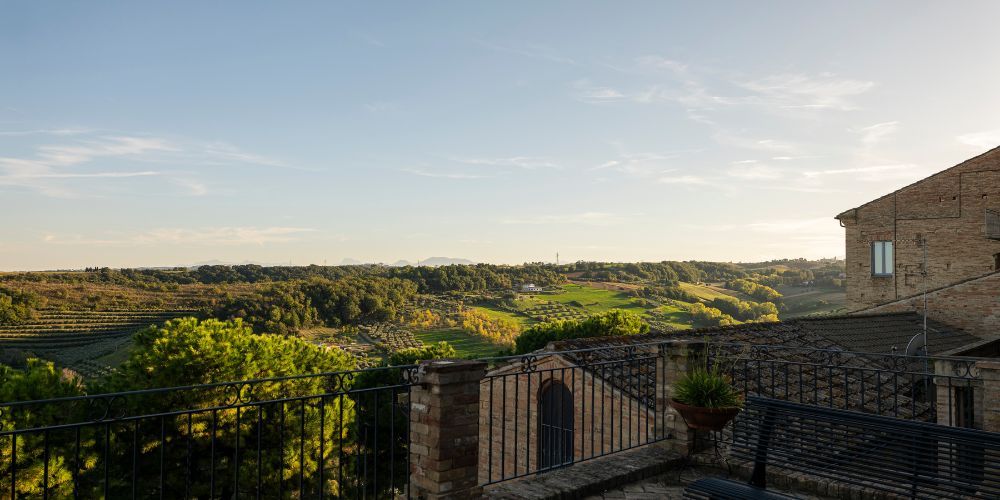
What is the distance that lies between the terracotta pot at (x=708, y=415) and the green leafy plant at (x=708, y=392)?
6 centimetres

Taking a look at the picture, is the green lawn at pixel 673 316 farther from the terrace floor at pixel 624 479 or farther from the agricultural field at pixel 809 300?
the terrace floor at pixel 624 479

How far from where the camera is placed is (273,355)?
20.6 metres

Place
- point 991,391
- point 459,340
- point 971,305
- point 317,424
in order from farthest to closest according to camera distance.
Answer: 1. point 459,340
2. point 971,305
3. point 317,424
4. point 991,391

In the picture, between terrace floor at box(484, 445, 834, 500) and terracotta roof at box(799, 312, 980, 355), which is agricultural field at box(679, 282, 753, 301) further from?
terrace floor at box(484, 445, 834, 500)

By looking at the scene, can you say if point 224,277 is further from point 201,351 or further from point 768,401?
point 768,401

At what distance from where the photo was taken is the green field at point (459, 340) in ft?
212

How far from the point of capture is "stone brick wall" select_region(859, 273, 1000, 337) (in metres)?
22.4

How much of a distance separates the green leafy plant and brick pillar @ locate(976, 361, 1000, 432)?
2.55 m

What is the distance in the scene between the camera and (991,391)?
616 centimetres

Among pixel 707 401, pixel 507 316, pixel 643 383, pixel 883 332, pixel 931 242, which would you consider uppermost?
pixel 931 242

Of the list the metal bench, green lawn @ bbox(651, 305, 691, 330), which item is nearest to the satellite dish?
the metal bench

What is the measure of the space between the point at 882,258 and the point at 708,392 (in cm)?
2948

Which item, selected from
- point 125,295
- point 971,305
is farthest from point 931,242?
point 125,295

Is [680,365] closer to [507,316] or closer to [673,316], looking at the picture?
[673,316]
